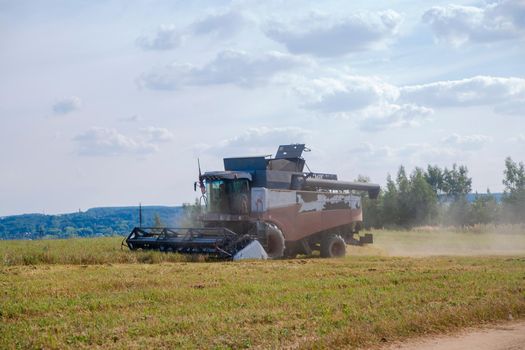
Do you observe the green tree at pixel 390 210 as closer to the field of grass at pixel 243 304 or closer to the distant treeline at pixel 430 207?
the distant treeline at pixel 430 207

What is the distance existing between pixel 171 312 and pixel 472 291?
5.65m

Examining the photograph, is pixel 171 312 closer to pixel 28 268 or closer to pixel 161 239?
pixel 28 268

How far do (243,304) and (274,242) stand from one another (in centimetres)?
1100

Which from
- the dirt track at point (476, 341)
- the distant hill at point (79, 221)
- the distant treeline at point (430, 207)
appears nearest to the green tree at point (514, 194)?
the distant treeline at point (430, 207)

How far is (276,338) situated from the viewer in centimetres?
856

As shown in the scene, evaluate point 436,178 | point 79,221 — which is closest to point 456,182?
point 436,178

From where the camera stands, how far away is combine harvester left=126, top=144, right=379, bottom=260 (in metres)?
20.9

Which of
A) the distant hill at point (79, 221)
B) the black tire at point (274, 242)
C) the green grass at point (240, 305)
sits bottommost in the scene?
the green grass at point (240, 305)

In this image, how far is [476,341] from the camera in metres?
8.96

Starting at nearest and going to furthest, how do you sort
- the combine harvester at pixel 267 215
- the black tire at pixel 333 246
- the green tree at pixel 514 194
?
the combine harvester at pixel 267 215
the black tire at pixel 333 246
the green tree at pixel 514 194

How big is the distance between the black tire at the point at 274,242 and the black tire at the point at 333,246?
92.2 inches

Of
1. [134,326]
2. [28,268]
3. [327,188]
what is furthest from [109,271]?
[327,188]

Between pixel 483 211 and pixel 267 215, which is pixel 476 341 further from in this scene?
pixel 483 211

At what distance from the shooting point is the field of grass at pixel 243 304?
8.59 m
